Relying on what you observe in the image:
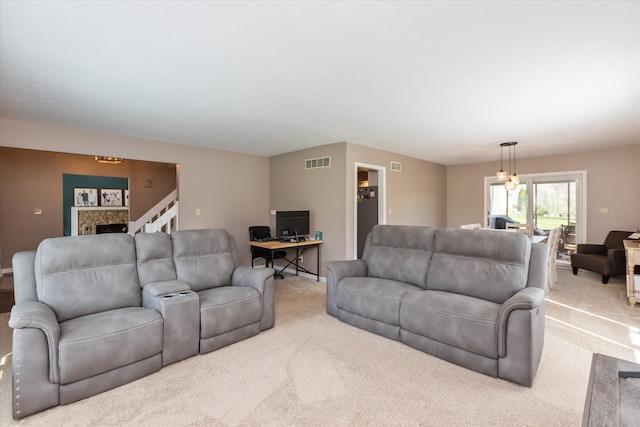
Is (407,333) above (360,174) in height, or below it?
below

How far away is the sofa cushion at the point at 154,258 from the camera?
2.90m

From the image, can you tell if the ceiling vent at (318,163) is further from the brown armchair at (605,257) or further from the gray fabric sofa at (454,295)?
the brown armchair at (605,257)

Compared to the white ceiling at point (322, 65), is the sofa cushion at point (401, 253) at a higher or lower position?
A: lower

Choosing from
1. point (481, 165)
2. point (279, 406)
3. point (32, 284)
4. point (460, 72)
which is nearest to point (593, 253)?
point (481, 165)

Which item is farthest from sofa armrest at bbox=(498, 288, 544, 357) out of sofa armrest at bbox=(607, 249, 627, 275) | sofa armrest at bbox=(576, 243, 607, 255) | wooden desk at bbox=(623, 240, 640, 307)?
sofa armrest at bbox=(576, 243, 607, 255)

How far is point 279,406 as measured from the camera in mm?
2010

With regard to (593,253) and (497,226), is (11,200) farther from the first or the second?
(593,253)

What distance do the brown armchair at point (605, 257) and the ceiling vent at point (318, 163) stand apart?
5.05m

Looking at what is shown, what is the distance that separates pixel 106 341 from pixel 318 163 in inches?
163

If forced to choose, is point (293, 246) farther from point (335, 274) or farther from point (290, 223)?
point (335, 274)

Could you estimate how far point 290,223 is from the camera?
17.6 ft

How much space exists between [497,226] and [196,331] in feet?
23.7

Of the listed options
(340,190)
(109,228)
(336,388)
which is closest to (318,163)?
(340,190)

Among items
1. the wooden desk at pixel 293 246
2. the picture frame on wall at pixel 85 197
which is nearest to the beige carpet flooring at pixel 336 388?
the wooden desk at pixel 293 246
